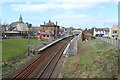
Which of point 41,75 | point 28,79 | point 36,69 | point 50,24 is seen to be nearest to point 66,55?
point 36,69

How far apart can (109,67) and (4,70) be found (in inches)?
457

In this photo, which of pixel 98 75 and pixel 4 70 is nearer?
pixel 98 75

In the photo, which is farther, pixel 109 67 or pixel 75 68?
pixel 75 68

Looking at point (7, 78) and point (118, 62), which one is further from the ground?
point (118, 62)

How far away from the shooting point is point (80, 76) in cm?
1540

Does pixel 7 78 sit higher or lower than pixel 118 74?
lower

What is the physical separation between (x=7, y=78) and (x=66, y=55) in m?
13.7

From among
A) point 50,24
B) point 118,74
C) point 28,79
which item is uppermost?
point 50,24

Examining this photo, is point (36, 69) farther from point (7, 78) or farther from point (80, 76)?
point (80, 76)

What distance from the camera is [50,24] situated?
269 feet

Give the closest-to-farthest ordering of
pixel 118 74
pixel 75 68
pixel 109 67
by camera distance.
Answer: pixel 118 74, pixel 109 67, pixel 75 68

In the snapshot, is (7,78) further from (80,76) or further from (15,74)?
(80,76)

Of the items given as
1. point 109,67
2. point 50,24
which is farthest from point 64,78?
point 50,24

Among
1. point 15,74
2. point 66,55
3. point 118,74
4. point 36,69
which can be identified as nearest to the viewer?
point 118,74
